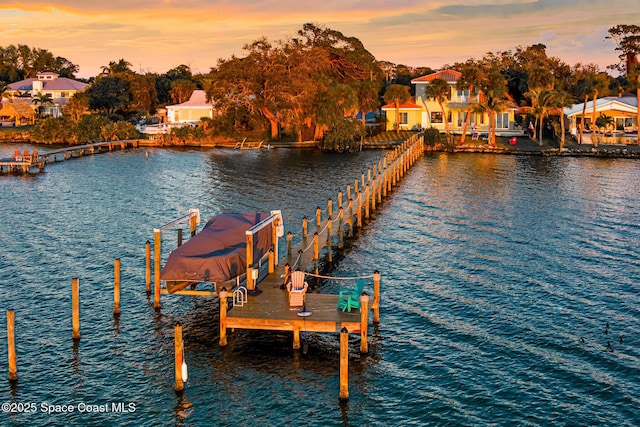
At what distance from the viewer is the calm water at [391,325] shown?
88.1 feet

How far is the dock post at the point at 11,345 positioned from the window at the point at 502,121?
319 ft

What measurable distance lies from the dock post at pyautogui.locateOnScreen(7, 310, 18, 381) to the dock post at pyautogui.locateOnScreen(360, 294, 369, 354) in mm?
12958

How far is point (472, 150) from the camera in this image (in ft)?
347

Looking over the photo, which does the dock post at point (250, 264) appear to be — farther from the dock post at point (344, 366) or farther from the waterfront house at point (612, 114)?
the waterfront house at point (612, 114)

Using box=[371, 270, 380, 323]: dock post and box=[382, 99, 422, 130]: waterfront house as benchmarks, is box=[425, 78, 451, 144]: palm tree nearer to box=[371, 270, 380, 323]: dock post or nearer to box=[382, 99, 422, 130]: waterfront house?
box=[382, 99, 422, 130]: waterfront house

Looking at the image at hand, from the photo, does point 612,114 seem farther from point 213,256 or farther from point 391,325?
point 213,256

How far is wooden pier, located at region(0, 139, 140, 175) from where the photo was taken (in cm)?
8794

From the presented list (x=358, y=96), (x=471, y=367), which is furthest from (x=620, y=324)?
(x=358, y=96)

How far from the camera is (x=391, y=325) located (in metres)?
34.4

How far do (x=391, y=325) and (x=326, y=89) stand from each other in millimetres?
83462

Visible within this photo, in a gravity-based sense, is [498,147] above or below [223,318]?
above

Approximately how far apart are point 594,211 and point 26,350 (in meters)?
45.2

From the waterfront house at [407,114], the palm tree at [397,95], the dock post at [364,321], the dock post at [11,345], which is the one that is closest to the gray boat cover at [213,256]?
the dock post at [364,321]

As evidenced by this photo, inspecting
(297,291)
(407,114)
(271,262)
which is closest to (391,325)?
(297,291)
